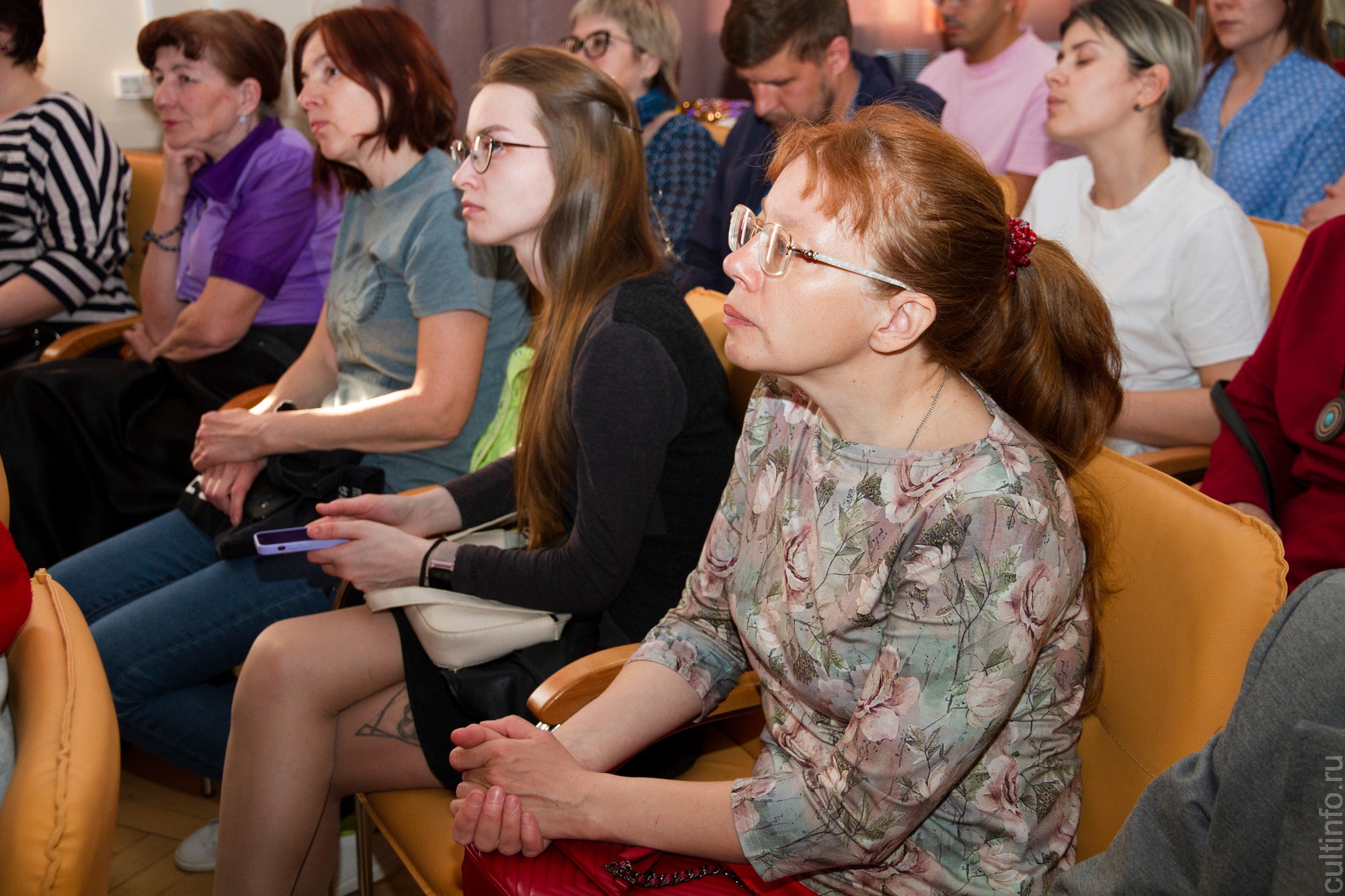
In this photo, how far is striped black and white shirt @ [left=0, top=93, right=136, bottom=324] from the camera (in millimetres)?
2572

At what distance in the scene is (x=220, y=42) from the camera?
96.8 inches

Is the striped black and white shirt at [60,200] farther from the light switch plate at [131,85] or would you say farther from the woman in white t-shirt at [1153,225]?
the woman in white t-shirt at [1153,225]

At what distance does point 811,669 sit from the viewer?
1052 mm

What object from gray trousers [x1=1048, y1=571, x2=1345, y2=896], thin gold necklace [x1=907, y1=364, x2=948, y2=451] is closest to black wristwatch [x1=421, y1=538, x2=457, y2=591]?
thin gold necklace [x1=907, y1=364, x2=948, y2=451]

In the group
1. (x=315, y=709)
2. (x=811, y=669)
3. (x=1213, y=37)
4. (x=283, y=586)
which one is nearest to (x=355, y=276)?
(x=283, y=586)

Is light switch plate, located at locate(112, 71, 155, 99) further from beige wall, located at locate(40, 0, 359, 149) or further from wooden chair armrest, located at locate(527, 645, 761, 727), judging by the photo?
wooden chair armrest, located at locate(527, 645, 761, 727)

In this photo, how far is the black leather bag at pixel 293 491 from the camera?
5.47ft

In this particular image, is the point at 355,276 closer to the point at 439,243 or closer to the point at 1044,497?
the point at 439,243

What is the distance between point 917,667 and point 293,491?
46.5 inches

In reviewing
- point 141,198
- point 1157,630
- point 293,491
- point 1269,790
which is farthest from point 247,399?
point 1269,790

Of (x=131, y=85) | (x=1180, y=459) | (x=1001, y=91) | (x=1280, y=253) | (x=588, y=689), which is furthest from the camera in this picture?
(x=131, y=85)

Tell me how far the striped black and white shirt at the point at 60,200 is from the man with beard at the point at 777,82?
1.50 meters

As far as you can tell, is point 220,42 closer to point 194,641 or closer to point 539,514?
point 194,641

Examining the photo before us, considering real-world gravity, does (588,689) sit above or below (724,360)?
below
